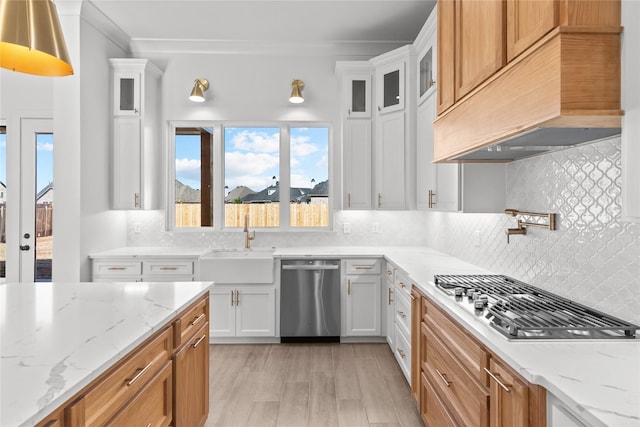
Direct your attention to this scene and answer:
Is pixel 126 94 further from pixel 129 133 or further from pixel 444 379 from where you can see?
pixel 444 379

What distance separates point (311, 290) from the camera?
3605 mm

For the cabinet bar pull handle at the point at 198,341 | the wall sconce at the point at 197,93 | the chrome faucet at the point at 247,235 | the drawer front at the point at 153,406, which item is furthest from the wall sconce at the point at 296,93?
the drawer front at the point at 153,406

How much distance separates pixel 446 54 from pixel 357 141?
1.82 metres

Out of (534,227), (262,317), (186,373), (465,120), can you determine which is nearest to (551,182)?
(534,227)

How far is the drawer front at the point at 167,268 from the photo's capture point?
11.8 feet

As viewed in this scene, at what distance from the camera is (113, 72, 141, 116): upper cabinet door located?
150 inches

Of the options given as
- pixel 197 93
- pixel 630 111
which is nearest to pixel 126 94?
pixel 197 93

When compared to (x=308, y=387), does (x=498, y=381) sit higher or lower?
higher

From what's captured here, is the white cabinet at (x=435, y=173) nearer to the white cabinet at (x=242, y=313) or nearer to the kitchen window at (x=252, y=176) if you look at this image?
the kitchen window at (x=252, y=176)

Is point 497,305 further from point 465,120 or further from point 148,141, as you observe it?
point 148,141

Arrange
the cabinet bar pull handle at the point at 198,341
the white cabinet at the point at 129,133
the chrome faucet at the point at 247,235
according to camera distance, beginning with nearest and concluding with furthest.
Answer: the cabinet bar pull handle at the point at 198,341, the white cabinet at the point at 129,133, the chrome faucet at the point at 247,235

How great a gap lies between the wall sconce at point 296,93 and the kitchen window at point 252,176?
297 millimetres

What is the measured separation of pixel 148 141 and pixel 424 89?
279 cm

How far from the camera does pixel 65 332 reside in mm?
1304
